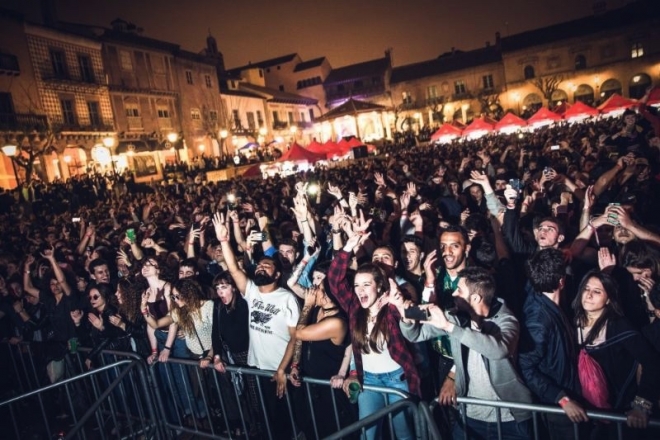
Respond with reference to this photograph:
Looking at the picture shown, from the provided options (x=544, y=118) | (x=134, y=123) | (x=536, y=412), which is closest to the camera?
(x=536, y=412)

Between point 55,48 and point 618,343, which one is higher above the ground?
point 55,48

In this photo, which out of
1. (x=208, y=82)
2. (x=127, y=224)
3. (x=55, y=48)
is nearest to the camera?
(x=127, y=224)

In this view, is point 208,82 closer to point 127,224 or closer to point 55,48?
point 55,48

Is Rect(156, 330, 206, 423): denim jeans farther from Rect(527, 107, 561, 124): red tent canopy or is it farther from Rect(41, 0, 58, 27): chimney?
Rect(41, 0, 58, 27): chimney

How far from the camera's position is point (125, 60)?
28.6m

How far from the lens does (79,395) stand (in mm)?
5145

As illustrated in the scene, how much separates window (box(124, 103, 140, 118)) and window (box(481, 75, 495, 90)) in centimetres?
3903

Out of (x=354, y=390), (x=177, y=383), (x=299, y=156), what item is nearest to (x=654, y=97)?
(x=299, y=156)

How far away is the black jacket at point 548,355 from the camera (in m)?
2.77

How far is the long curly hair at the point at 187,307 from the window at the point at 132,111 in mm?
27640

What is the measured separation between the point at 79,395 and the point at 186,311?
7.12 ft

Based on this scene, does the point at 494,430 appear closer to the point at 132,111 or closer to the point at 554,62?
the point at 132,111

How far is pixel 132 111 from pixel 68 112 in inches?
188

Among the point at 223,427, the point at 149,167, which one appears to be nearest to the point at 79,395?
the point at 223,427
